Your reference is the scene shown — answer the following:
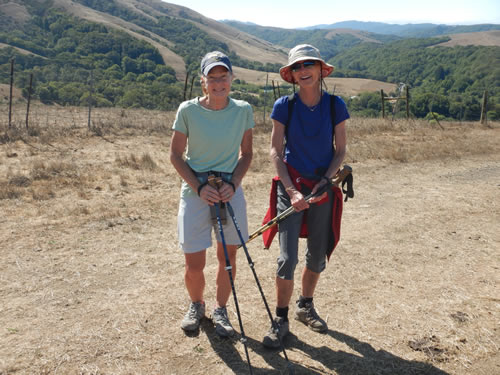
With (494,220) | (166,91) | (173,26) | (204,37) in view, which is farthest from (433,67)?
(494,220)

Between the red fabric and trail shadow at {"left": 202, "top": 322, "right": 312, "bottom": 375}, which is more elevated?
the red fabric

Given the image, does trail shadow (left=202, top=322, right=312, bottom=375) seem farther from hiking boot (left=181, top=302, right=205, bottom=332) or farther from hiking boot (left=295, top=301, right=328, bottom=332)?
hiking boot (left=295, top=301, right=328, bottom=332)

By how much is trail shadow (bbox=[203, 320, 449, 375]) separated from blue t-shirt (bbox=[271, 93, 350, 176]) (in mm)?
1357

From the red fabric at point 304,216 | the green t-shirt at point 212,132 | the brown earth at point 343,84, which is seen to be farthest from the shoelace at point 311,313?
the brown earth at point 343,84

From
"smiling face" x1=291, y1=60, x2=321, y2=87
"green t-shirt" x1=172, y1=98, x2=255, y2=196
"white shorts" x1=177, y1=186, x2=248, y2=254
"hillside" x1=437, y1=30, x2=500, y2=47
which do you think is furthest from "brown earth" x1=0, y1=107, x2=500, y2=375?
"hillside" x1=437, y1=30, x2=500, y2=47

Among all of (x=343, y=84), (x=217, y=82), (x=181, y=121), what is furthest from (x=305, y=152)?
(x=343, y=84)

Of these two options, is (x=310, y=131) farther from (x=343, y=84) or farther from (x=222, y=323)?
(x=343, y=84)

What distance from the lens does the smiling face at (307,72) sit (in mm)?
2750

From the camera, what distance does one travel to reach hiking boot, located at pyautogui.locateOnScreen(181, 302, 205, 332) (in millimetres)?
3125

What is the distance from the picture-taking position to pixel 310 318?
3.27 meters

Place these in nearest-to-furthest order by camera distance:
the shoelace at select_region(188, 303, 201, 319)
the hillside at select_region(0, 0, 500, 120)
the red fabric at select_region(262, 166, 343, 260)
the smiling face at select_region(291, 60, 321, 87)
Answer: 1. the smiling face at select_region(291, 60, 321, 87)
2. the red fabric at select_region(262, 166, 343, 260)
3. the shoelace at select_region(188, 303, 201, 319)
4. the hillside at select_region(0, 0, 500, 120)

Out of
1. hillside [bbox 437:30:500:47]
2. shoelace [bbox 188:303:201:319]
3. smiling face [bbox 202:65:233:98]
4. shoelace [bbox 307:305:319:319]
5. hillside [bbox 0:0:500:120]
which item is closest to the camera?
smiling face [bbox 202:65:233:98]

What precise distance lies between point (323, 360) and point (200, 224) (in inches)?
53.4

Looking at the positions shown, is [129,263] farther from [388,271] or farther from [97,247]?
[388,271]
